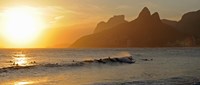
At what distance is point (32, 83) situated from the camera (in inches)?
1131

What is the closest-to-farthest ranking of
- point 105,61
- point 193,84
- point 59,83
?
1. point 193,84
2. point 59,83
3. point 105,61

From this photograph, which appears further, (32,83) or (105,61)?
(105,61)

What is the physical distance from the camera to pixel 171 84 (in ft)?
87.1

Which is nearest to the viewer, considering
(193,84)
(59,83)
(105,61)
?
(193,84)

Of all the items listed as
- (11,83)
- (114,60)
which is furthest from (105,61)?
(11,83)

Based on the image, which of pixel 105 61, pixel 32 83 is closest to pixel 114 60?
pixel 105 61

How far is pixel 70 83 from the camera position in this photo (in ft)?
91.6

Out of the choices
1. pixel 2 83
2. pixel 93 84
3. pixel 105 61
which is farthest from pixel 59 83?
pixel 105 61

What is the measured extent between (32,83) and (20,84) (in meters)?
0.96

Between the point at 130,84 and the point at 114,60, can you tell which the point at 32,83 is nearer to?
the point at 130,84

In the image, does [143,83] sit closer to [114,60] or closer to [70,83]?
[70,83]

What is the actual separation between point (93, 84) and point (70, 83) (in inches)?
76.5

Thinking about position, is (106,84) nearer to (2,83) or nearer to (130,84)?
(130,84)

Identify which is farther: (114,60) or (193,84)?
(114,60)
